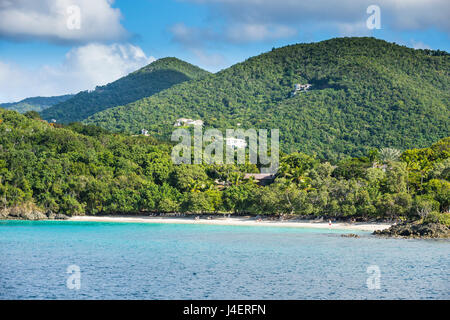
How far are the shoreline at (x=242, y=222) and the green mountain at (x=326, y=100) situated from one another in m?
41.8

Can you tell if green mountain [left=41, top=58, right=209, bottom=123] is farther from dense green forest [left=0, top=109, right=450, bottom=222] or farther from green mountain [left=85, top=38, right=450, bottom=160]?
dense green forest [left=0, top=109, right=450, bottom=222]

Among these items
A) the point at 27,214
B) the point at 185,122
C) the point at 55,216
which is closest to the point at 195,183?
the point at 55,216

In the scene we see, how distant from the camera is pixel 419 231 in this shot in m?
41.1

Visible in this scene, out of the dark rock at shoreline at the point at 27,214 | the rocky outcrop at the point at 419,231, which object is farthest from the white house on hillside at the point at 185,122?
the rocky outcrop at the point at 419,231

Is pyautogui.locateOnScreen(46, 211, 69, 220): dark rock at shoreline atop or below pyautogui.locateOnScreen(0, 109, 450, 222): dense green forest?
below

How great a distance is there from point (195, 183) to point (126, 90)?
12488 cm

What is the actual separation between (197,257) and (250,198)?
2084 cm

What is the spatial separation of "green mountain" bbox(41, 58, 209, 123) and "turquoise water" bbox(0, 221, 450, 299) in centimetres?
11985

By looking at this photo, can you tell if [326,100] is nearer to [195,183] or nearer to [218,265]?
[195,183]

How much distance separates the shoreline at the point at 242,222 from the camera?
47375 millimetres

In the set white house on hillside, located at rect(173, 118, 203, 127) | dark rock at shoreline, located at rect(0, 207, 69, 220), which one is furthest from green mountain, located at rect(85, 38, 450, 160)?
dark rock at shoreline, located at rect(0, 207, 69, 220)

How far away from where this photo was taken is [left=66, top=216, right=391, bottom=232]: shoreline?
47375mm

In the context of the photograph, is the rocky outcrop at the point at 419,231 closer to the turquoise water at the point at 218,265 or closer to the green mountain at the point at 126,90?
the turquoise water at the point at 218,265
